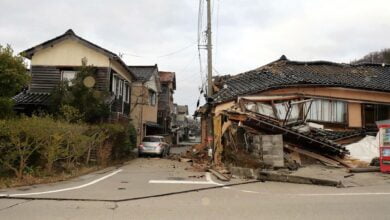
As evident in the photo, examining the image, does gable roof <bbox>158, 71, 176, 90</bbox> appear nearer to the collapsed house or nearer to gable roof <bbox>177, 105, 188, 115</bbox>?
the collapsed house

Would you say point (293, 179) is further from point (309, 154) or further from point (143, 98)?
point (143, 98)

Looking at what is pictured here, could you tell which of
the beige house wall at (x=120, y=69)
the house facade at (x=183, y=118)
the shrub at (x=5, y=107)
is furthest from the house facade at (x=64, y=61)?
the house facade at (x=183, y=118)

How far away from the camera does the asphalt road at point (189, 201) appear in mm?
7824

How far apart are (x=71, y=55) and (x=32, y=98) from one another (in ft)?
12.2

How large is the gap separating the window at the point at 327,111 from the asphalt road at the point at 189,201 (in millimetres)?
8584

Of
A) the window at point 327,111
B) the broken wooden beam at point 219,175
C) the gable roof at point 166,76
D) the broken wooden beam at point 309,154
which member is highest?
the gable roof at point 166,76

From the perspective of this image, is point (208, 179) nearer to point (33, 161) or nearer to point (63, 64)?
point (33, 161)

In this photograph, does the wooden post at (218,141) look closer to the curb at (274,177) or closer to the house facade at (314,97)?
the house facade at (314,97)

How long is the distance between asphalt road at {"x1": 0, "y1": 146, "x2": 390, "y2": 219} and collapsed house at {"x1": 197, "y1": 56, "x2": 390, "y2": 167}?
12.0ft

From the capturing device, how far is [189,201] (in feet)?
31.3

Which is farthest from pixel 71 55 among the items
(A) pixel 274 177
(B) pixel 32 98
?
(A) pixel 274 177

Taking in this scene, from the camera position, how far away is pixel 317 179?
12.9 m

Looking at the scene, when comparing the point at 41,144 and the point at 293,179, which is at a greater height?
the point at 41,144

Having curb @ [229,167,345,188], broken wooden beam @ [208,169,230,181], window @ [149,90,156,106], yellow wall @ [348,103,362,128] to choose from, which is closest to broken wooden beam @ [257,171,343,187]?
curb @ [229,167,345,188]
